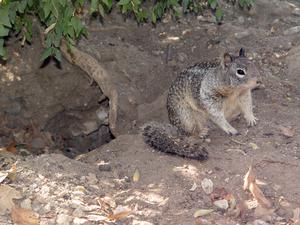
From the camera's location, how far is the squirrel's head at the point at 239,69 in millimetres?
5227

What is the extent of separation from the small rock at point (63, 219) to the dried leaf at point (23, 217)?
138mm

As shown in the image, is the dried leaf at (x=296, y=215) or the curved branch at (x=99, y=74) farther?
the curved branch at (x=99, y=74)

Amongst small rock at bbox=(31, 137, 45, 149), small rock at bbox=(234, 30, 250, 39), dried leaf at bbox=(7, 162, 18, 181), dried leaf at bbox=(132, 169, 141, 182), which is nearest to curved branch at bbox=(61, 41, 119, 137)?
small rock at bbox=(31, 137, 45, 149)

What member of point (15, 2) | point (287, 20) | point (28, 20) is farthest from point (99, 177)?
point (287, 20)

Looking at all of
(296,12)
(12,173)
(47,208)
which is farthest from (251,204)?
(296,12)

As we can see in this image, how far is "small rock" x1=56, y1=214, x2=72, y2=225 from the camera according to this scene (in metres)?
3.87

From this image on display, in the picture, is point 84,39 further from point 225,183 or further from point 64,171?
point 225,183

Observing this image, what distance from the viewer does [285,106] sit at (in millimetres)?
5742

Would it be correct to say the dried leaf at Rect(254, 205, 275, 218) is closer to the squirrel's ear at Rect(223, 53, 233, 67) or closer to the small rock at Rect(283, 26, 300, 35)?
the squirrel's ear at Rect(223, 53, 233, 67)

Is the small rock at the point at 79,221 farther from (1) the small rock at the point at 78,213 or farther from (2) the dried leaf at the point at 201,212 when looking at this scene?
(2) the dried leaf at the point at 201,212

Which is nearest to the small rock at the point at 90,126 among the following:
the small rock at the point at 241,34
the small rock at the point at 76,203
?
the small rock at the point at 241,34

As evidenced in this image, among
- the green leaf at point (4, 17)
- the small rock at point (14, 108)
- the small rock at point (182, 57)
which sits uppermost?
the green leaf at point (4, 17)

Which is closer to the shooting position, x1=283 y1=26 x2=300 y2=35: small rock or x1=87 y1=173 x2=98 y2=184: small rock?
x1=87 y1=173 x2=98 y2=184: small rock

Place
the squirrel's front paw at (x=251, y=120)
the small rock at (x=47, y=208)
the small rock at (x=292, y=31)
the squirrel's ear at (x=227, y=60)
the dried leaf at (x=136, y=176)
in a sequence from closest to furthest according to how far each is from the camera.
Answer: the small rock at (x=47, y=208)
the dried leaf at (x=136, y=176)
the squirrel's ear at (x=227, y=60)
the squirrel's front paw at (x=251, y=120)
the small rock at (x=292, y=31)
